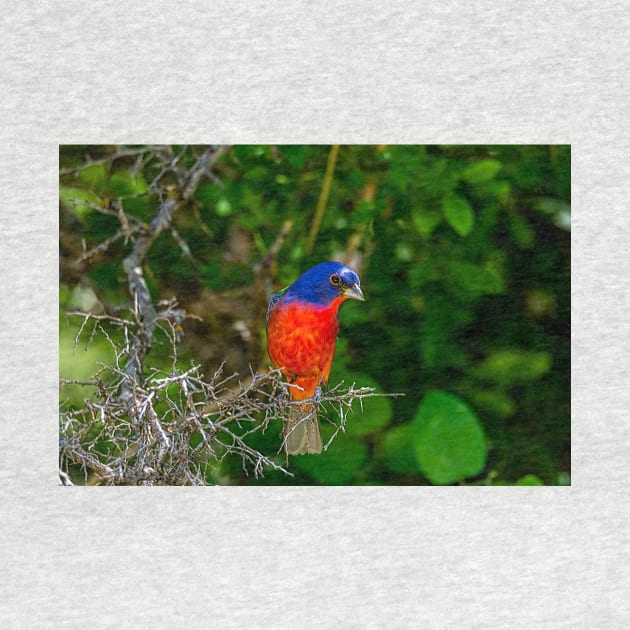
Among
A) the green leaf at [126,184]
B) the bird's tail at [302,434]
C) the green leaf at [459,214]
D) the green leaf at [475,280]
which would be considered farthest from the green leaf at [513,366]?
the green leaf at [126,184]

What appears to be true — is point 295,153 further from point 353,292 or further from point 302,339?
point 302,339

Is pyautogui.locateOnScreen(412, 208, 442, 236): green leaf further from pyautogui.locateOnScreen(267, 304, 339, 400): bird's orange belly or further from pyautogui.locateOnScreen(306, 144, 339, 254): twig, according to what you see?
pyautogui.locateOnScreen(267, 304, 339, 400): bird's orange belly

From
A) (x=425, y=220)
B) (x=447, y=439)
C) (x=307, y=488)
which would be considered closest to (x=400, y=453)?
(x=447, y=439)

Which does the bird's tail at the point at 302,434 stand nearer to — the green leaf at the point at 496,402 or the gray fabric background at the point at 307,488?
the gray fabric background at the point at 307,488

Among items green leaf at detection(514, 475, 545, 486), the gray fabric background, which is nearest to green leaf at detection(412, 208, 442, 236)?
the gray fabric background

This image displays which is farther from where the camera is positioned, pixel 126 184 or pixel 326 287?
pixel 126 184

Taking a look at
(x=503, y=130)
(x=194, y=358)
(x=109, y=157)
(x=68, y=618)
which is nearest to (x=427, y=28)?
(x=503, y=130)

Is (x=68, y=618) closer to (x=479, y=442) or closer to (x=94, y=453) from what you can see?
(x=94, y=453)
